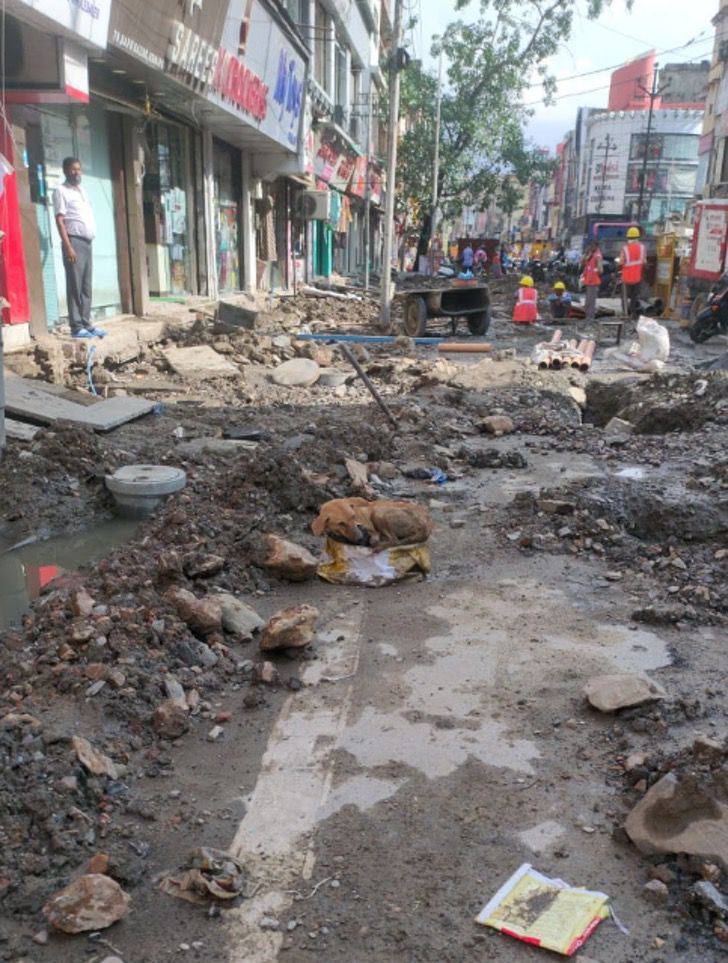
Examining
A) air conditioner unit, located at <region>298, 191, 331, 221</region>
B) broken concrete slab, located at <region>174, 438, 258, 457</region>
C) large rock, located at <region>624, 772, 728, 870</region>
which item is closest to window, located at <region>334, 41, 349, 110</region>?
air conditioner unit, located at <region>298, 191, 331, 221</region>

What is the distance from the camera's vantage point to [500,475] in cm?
630

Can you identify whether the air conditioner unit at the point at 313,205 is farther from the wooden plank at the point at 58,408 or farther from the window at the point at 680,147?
the window at the point at 680,147

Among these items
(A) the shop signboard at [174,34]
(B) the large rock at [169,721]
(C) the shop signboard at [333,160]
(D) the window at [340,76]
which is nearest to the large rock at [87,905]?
(B) the large rock at [169,721]

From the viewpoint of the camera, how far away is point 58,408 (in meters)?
6.35

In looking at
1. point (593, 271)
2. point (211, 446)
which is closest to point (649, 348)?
point (593, 271)

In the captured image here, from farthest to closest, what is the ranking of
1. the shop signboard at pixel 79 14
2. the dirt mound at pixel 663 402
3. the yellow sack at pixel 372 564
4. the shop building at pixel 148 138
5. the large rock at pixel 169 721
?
1. the dirt mound at pixel 663 402
2. the shop building at pixel 148 138
3. the shop signboard at pixel 79 14
4. the yellow sack at pixel 372 564
5. the large rock at pixel 169 721

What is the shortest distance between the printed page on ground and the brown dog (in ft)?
7.82

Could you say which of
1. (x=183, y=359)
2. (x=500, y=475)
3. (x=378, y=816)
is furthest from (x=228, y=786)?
(x=183, y=359)

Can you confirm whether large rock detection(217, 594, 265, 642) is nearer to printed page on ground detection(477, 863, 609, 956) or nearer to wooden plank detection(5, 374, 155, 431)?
printed page on ground detection(477, 863, 609, 956)

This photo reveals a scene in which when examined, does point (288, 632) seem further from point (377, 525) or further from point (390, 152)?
point (390, 152)

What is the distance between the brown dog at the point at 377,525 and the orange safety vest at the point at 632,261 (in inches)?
542

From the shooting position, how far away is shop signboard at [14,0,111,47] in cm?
661

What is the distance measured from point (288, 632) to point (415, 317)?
1104 cm

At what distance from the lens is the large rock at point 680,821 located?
2.28 meters
